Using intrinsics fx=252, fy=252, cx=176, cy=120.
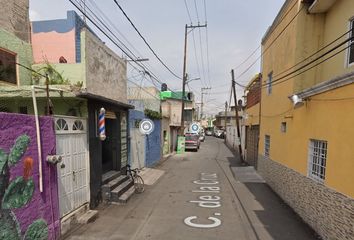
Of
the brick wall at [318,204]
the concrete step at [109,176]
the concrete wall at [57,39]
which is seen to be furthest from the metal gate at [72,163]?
the brick wall at [318,204]

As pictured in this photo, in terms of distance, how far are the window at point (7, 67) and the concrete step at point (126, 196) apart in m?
5.06

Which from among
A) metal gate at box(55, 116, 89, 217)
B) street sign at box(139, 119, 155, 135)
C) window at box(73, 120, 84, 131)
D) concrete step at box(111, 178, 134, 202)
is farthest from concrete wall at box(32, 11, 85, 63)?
street sign at box(139, 119, 155, 135)

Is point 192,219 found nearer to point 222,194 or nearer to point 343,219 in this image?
point 222,194

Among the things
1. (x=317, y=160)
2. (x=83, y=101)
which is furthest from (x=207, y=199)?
(x=83, y=101)

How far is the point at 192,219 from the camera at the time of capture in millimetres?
7414

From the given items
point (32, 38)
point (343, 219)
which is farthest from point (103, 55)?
point (343, 219)

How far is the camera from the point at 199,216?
766 cm

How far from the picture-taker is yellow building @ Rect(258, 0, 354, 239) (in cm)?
535

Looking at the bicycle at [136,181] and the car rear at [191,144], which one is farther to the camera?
the car rear at [191,144]

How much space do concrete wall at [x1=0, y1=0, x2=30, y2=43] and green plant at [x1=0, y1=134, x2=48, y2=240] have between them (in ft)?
16.5

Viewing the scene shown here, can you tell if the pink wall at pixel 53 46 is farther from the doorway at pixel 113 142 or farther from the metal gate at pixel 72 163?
the metal gate at pixel 72 163

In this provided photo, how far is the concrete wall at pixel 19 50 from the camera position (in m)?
7.43

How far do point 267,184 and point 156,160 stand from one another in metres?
8.45

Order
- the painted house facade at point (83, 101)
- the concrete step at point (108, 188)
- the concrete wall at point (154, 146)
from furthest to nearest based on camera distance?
the concrete wall at point (154, 146) < the concrete step at point (108, 188) < the painted house facade at point (83, 101)
